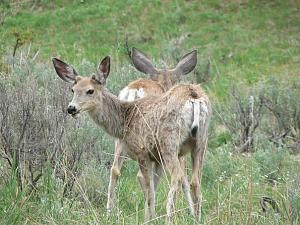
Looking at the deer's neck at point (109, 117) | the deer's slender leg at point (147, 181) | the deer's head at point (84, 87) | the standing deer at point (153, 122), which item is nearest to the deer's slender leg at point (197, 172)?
the standing deer at point (153, 122)

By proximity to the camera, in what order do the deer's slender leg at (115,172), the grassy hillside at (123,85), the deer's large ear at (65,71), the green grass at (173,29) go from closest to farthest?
the grassy hillside at (123,85)
the deer's large ear at (65,71)
the deer's slender leg at (115,172)
the green grass at (173,29)

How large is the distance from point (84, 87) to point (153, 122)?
0.80 metres

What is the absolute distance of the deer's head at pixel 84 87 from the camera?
7.58 m

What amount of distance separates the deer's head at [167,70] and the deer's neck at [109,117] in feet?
7.08

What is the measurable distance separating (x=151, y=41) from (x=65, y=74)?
18.2 metres

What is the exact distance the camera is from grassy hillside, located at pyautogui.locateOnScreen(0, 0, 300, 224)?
6.74 meters

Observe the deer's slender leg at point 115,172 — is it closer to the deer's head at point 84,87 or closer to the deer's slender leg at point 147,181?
the deer's head at point 84,87

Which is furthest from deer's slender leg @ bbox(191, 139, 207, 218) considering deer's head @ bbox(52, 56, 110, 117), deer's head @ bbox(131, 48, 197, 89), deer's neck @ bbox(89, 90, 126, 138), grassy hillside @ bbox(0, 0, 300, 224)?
deer's head @ bbox(131, 48, 197, 89)

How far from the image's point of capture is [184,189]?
7.67 meters

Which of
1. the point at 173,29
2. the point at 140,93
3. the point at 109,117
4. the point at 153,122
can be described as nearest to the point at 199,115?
the point at 153,122

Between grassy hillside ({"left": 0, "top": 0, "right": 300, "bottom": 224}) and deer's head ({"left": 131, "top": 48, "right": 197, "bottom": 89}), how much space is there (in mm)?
1014

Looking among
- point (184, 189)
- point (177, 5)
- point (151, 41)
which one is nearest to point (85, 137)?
point (184, 189)

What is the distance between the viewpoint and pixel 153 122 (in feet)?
24.2

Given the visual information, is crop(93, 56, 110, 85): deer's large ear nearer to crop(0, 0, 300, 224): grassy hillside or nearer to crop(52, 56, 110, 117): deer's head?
crop(52, 56, 110, 117): deer's head
